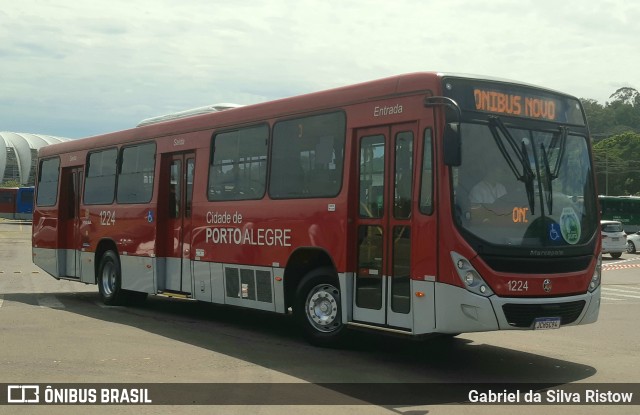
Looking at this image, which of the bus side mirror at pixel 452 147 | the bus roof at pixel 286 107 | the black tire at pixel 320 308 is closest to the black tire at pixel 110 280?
the bus roof at pixel 286 107

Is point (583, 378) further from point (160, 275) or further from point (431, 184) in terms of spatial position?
point (160, 275)

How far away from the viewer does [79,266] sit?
16.7 meters

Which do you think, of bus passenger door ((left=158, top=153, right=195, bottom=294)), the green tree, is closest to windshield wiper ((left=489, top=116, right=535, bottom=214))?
bus passenger door ((left=158, top=153, right=195, bottom=294))

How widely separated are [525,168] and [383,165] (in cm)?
163

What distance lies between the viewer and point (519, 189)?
8.86 m

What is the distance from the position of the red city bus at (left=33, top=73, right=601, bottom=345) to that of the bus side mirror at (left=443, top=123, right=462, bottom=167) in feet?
0.05

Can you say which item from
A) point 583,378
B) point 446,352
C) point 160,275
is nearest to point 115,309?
point 160,275

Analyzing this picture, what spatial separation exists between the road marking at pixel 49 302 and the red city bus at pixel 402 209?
3.57 meters

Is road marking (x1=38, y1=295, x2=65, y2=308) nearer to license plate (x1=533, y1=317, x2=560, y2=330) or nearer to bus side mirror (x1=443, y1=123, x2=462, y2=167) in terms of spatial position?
bus side mirror (x1=443, y1=123, x2=462, y2=167)

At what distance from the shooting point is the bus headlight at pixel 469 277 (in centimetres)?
840

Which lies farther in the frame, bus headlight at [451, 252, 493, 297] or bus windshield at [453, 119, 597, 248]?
bus windshield at [453, 119, 597, 248]

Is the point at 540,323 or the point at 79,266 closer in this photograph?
the point at 540,323

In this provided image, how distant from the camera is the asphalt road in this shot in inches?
296

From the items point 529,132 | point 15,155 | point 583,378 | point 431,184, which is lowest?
point 583,378
